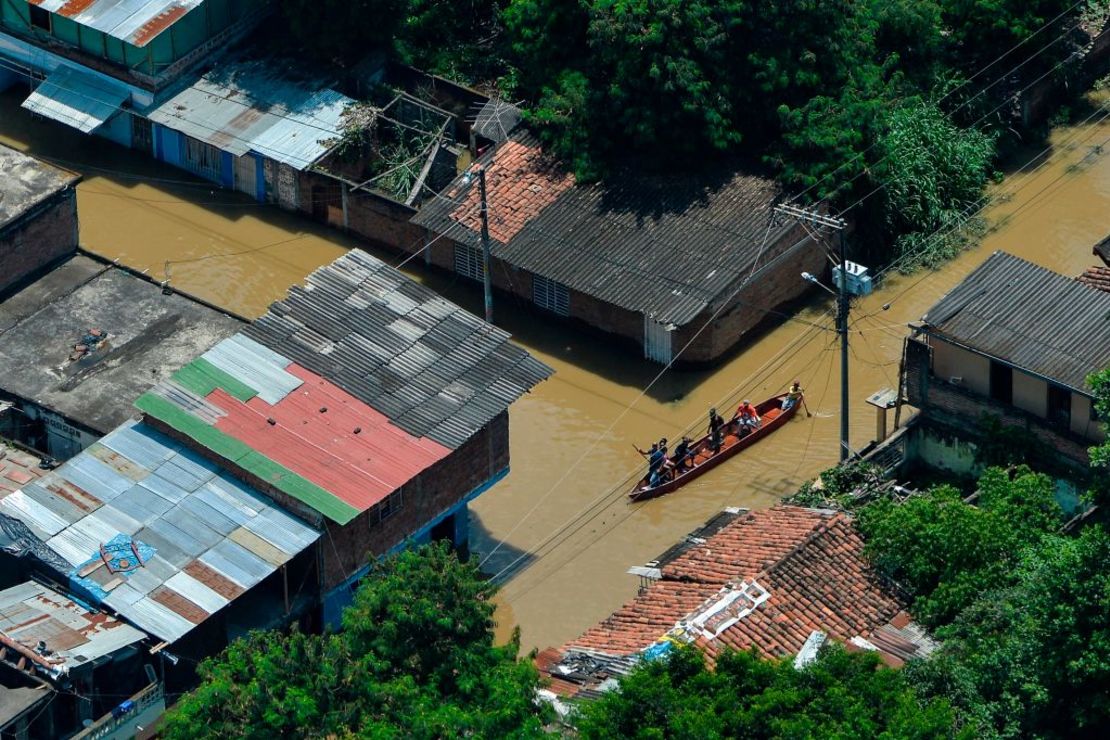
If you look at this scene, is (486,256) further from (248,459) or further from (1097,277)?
(1097,277)

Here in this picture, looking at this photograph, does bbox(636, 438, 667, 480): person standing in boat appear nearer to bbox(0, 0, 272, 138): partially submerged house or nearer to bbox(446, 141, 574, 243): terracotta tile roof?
bbox(446, 141, 574, 243): terracotta tile roof

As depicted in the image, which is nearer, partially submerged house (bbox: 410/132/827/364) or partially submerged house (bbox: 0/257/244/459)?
partially submerged house (bbox: 0/257/244/459)

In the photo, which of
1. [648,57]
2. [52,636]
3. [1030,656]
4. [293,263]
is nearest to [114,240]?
[293,263]

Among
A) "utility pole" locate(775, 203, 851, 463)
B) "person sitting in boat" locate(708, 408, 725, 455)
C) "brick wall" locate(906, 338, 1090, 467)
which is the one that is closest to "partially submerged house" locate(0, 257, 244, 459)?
"person sitting in boat" locate(708, 408, 725, 455)

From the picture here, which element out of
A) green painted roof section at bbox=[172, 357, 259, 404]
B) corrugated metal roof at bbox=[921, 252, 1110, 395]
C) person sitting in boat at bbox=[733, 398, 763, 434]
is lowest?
person sitting in boat at bbox=[733, 398, 763, 434]

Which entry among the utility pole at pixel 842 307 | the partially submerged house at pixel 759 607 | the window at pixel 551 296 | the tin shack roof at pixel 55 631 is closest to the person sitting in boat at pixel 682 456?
the utility pole at pixel 842 307

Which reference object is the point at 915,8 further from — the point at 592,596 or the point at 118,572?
the point at 118,572

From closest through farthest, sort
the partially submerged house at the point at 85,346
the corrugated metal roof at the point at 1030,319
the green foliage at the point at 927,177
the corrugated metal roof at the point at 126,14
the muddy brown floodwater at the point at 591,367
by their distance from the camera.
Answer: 1. the corrugated metal roof at the point at 1030,319
2. the partially submerged house at the point at 85,346
3. the muddy brown floodwater at the point at 591,367
4. the green foliage at the point at 927,177
5. the corrugated metal roof at the point at 126,14

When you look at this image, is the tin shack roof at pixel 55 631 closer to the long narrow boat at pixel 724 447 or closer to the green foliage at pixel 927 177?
the long narrow boat at pixel 724 447
